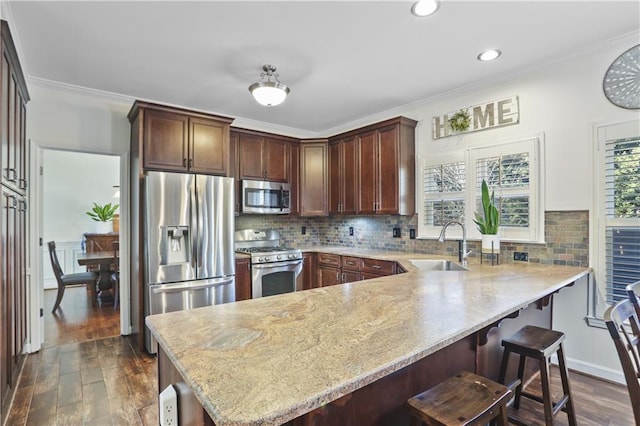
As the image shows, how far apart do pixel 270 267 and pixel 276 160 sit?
4.69 ft

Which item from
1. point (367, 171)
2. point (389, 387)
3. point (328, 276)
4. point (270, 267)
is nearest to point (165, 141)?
point (270, 267)

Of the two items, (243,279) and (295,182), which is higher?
(295,182)

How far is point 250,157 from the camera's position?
4.18m

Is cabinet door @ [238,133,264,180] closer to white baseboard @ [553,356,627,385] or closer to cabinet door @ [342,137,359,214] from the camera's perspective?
cabinet door @ [342,137,359,214]

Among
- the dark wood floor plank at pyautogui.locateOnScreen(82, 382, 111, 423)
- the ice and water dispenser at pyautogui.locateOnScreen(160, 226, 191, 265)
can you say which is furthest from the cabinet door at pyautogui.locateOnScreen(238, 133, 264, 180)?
the dark wood floor plank at pyautogui.locateOnScreen(82, 382, 111, 423)

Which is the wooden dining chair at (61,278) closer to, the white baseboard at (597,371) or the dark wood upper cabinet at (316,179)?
the dark wood upper cabinet at (316,179)

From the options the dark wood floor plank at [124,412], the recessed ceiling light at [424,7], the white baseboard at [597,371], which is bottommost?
the dark wood floor plank at [124,412]

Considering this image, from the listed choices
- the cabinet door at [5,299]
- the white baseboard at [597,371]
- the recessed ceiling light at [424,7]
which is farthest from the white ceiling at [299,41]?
the white baseboard at [597,371]

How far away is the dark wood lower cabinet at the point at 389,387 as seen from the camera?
1.09m

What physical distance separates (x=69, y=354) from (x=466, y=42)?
14.1 ft

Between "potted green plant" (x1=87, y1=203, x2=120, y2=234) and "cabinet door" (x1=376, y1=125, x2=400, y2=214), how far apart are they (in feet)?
17.9

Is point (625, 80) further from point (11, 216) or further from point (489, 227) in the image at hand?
point (11, 216)

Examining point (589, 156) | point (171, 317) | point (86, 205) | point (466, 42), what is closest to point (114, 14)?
point (171, 317)

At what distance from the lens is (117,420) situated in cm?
206
